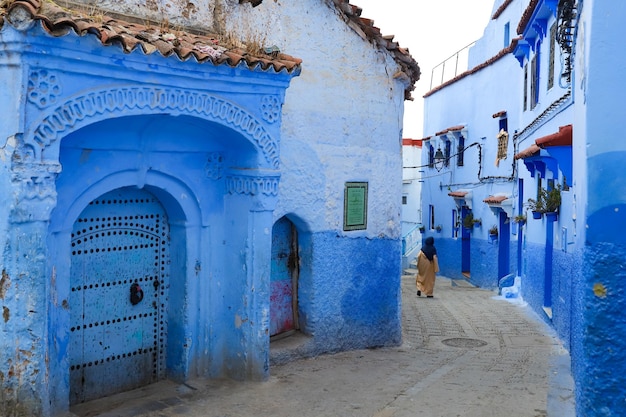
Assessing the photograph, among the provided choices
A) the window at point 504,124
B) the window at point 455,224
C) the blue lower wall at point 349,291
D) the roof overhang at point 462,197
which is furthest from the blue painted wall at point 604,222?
the window at point 455,224

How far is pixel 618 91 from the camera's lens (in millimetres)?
5480

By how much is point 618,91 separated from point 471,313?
8.80 metres

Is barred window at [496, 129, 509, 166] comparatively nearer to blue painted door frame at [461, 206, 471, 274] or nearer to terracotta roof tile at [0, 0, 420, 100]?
blue painted door frame at [461, 206, 471, 274]

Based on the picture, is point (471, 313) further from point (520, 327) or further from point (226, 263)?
point (226, 263)

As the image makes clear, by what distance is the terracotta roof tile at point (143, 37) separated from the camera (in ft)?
16.6

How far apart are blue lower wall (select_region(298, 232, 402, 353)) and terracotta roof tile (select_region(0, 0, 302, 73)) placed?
2838 mm

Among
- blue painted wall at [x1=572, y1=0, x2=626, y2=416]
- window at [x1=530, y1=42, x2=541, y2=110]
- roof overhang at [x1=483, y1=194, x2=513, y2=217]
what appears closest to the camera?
blue painted wall at [x1=572, y1=0, x2=626, y2=416]

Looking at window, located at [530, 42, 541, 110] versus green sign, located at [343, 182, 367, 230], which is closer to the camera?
green sign, located at [343, 182, 367, 230]

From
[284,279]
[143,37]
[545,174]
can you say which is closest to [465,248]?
[545,174]

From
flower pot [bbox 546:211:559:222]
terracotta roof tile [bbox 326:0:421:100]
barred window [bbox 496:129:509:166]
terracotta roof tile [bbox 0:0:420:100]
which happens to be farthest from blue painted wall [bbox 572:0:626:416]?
barred window [bbox 496:129:509:166]

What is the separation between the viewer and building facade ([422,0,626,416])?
549 cm

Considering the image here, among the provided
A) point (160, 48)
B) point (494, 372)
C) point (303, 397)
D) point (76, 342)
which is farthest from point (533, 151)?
point (76, 342)

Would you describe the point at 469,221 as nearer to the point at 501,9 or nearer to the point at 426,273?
the point at 426,273

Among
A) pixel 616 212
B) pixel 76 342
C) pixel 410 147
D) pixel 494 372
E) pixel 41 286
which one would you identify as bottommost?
pixel 494 372
